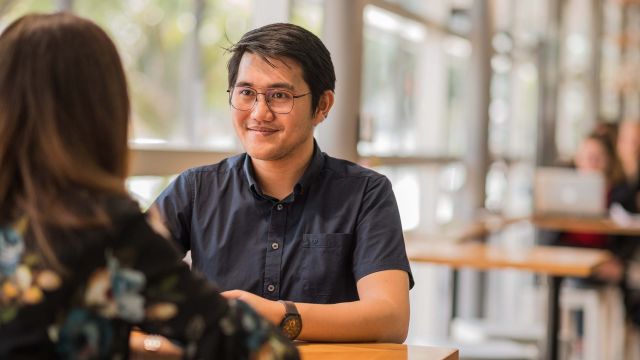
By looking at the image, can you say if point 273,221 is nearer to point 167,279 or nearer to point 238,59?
point 238,59

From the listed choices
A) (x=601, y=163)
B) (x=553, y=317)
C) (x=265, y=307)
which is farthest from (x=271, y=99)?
(x=601, y=163)

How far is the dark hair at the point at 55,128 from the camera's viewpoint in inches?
48.1

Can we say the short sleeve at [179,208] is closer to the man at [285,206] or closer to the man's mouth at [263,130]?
the man at [285,206]

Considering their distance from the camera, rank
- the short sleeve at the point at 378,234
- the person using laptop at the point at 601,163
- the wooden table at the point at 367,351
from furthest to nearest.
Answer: the person using laptop at the point at 601,163 → the short sleeve at the point at 378,234 → the wooden table at the point at 367,351

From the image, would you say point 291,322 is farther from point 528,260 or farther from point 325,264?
point 528,260

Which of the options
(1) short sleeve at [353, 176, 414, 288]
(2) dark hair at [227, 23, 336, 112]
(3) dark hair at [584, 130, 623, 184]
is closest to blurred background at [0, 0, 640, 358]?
(2) dark hair at [227, 23, 336, 112]

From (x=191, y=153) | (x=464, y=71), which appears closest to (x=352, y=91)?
(x=191, y=153)

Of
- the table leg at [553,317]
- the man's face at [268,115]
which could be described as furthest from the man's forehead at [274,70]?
the table leg at [553,317]

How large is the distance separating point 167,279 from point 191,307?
0.05 meters

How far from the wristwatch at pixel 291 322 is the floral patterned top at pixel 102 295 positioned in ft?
2.00

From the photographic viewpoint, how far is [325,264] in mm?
2158

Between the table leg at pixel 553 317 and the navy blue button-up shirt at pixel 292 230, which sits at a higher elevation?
the navy blue button-up shirt at pixel 292 230

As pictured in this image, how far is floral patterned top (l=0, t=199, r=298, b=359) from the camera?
1199mm

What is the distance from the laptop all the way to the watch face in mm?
4411
